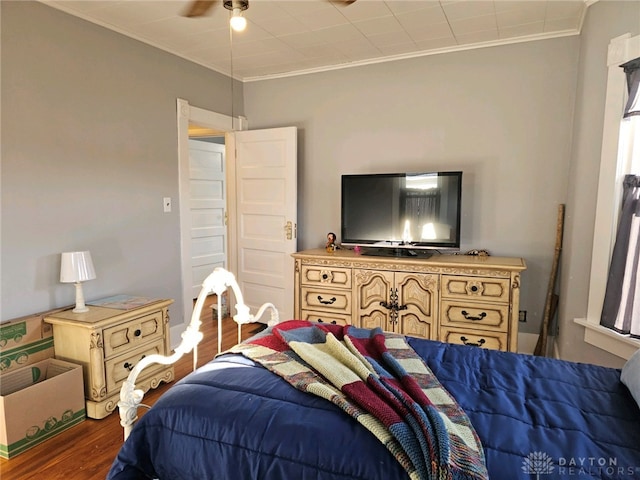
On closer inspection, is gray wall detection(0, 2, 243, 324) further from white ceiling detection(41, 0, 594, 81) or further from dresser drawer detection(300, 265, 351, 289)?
dresser drawer detection(300, 265, 351, 289)

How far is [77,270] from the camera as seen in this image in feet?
8.33

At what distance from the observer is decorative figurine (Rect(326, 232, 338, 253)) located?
12.0 ft

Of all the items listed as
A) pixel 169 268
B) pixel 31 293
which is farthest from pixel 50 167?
pixel 169 268

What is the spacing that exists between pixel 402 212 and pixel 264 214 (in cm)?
146

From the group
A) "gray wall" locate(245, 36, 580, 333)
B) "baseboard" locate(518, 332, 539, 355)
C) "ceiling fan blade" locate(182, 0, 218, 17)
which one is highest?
"ceiling fan blade" locate(182, 0, 218, 17)

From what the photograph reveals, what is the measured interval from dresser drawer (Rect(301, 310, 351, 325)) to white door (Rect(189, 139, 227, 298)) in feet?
7.60

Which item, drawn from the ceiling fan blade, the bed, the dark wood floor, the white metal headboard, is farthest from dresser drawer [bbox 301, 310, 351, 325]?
the ceiling fan blade

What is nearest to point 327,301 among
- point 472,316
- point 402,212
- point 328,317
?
point 328,317

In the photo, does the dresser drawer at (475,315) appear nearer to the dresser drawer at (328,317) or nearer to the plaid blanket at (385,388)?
the dresser drawer at (328,317)

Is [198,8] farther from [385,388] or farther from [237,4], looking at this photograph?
[385,388]

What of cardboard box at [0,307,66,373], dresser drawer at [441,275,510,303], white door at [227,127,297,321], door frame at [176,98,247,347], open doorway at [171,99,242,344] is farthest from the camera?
open doorway at [171,99,242,344]

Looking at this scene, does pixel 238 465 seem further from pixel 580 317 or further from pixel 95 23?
pixel 95 23

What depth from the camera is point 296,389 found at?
1.37 metres

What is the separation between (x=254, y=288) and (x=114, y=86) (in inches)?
86.8
